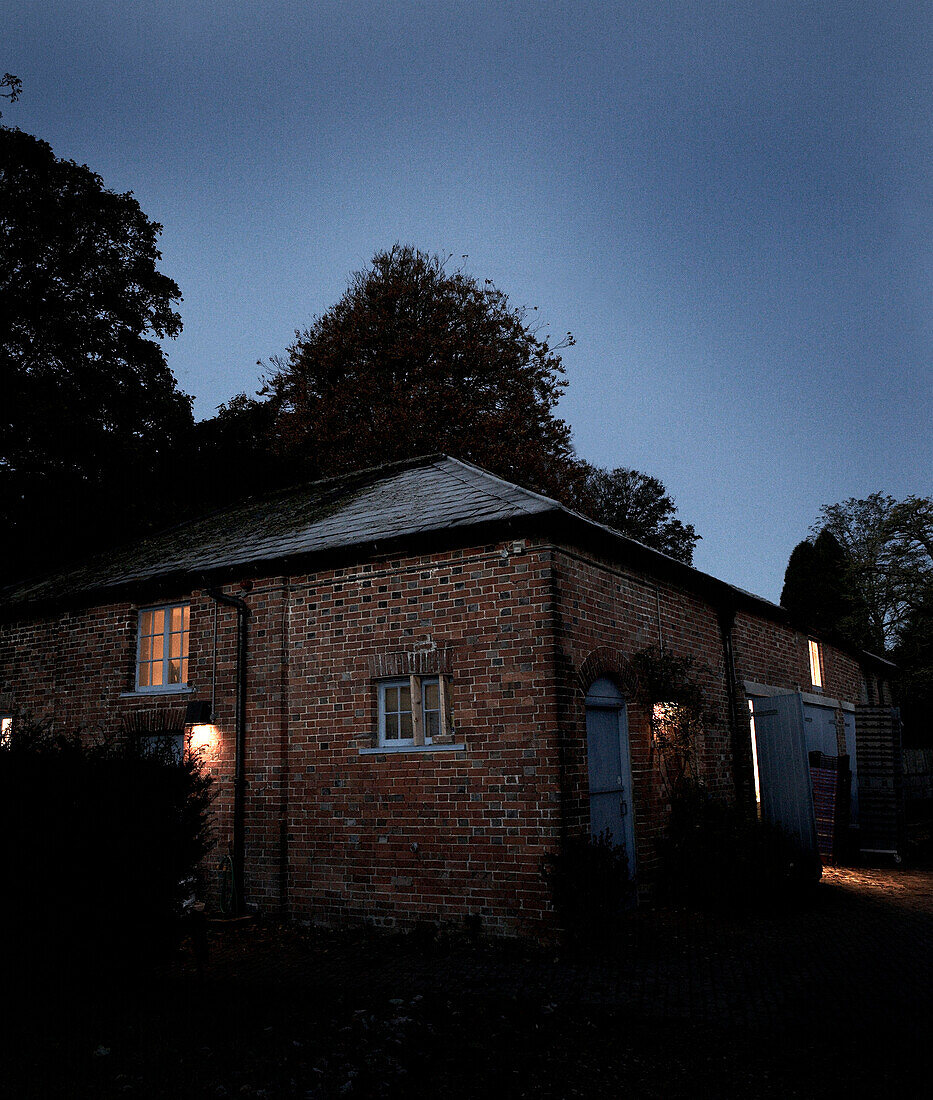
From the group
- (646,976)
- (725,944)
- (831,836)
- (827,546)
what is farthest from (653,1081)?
(827,546)

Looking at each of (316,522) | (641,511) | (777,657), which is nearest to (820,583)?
(641,511)

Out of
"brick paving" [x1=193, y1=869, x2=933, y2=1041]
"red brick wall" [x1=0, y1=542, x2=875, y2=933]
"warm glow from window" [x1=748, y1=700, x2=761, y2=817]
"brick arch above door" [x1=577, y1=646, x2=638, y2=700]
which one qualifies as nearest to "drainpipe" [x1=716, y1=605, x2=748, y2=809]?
"warm glow from window" [x1=748, y1=700, x2=761, y2=817]

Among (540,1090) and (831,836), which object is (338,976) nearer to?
(540,1090)

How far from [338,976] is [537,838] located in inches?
87.7

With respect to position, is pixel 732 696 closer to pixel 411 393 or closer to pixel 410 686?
pixel 410 686

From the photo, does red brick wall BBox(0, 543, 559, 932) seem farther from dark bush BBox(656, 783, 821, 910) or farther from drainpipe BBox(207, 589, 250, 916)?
dark bush BBox(656, 783, 821, 910)

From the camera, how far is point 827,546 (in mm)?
37281

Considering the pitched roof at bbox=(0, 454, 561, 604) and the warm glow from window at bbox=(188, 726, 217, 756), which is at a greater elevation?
the pitched roof at bbox=(0, 454, 561, 604)

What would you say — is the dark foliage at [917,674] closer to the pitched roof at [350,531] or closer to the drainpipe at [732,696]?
the pitched roof at [350,531]

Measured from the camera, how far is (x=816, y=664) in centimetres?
1775

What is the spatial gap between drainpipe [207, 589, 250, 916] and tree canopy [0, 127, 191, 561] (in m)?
11.4

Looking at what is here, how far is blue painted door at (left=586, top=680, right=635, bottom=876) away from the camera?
9.06 meters

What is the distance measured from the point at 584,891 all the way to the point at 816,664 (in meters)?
12.0

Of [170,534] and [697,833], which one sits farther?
[170,534]
